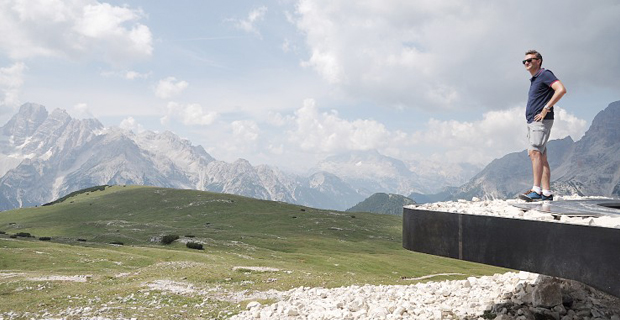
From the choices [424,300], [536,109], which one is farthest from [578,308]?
[536,109]

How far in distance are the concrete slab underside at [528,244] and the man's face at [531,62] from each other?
18.6 feet

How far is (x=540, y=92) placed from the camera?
12930 millimetres

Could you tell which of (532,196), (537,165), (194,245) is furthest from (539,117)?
(194,245)

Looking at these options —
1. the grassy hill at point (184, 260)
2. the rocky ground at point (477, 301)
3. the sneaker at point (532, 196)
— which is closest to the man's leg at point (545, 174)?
the sneaker at point (532, 196)

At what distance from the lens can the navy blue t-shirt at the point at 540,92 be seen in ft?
41.6

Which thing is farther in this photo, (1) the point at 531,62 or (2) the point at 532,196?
(2) the point at 532,196

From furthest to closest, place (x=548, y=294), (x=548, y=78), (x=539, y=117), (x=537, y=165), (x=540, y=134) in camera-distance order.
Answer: (x=548, y=294)
(x=537, y=165)
(x=540, y=134)
(x=539, y=117)
(x=548, y=78)

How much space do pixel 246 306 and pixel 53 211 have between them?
128m

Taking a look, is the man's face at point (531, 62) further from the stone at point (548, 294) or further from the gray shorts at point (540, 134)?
the stone at point (548, 294)

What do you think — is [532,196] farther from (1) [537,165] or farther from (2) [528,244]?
(2) [528,244]

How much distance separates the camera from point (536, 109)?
13070 millimetres

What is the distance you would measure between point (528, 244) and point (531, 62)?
630 cm

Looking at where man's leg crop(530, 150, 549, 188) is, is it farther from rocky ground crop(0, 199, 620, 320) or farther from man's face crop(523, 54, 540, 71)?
man's face crop(523, 54, 540, 71)

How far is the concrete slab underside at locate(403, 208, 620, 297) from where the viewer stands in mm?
8617
